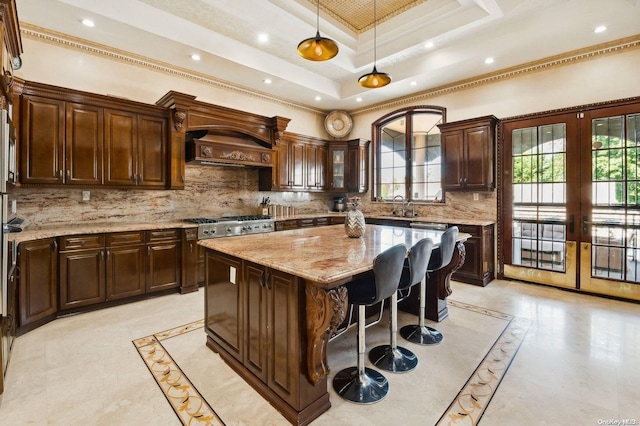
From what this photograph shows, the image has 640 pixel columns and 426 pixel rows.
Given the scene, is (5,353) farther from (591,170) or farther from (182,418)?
(591,170)

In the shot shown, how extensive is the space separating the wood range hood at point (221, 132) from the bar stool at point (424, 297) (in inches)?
128

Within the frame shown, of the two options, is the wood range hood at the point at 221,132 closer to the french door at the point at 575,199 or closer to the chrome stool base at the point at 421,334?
the chrome stool base at the point at 421,334

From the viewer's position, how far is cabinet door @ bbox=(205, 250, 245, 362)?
2201 millimetres

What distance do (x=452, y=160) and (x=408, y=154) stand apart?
3.81 feet

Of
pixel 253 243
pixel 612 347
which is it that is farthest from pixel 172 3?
pixel 612 347

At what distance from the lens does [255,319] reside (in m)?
2.03

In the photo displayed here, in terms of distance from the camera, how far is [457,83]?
513 centimetres

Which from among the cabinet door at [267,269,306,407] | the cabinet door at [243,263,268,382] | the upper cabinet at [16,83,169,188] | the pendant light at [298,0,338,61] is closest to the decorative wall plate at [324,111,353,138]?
the upper cabinet at [16,83,169,188]

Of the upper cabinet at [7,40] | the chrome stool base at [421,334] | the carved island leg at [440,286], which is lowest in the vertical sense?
the chrome stool base at [421,334]

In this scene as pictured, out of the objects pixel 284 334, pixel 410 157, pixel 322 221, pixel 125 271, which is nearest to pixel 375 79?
pixel 284 334

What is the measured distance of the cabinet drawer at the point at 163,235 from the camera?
3764 mm

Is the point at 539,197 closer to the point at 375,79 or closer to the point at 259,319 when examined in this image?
the point at 375,79

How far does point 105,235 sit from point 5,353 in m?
1.52

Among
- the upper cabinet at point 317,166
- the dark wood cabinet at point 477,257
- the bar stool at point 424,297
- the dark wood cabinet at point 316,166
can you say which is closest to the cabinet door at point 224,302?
the bar stool at point 424,297
